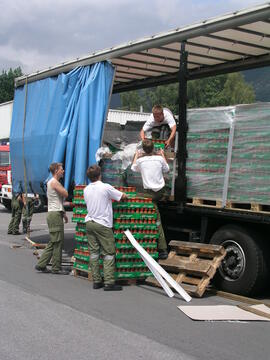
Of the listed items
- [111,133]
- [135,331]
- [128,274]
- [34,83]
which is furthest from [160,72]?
[135,331]

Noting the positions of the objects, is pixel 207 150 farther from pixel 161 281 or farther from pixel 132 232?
pixel 161 281

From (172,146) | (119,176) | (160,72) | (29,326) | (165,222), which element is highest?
(160,72)

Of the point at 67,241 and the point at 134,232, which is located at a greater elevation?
the point at 134,232

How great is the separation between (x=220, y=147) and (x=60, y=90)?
414cm

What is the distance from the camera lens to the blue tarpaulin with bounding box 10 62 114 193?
9.58m

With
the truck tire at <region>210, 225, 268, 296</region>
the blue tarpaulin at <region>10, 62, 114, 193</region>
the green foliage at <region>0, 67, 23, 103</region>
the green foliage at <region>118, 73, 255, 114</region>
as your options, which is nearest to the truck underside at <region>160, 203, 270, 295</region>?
the truck tire at <region>210, 225, 268, 296</region>

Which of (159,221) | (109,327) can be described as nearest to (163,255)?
(159,221)

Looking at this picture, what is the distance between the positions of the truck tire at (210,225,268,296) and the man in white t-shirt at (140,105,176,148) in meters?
1.77

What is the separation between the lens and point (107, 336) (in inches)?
211

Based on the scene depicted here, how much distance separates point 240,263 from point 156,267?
118 centimetres

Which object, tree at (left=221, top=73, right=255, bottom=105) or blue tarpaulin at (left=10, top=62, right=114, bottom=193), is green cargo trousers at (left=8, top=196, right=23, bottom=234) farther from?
tree at (left=221, top=73, right=255, bottom=105)

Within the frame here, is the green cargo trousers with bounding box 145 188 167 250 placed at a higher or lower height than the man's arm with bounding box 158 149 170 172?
lower

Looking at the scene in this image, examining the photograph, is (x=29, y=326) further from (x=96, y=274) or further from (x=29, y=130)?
(x=29, y=130)

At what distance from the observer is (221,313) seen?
631cm
